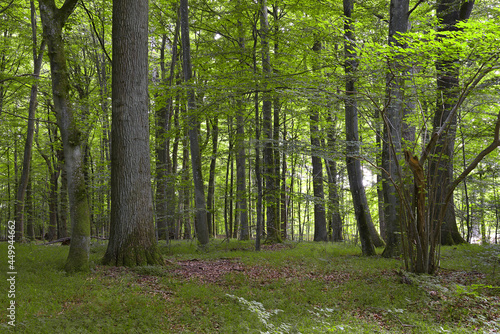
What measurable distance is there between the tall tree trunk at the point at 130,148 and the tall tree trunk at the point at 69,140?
1.98 ft

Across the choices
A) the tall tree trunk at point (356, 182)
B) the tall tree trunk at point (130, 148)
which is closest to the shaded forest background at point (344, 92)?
the tall tree trunk at point (356, 182)

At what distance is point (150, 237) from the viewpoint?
665 centimetres

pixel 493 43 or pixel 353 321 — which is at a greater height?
pixel 493 43

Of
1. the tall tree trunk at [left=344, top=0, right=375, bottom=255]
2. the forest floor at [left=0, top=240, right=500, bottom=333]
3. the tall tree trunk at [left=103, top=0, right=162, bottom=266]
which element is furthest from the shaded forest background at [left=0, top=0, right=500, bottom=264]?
the forest floor at [left=0, top=240, right=500, bottom=333]

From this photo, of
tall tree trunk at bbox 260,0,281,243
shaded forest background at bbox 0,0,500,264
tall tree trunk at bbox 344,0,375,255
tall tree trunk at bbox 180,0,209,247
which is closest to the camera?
shaded forest background at bbox 0,0,500,264


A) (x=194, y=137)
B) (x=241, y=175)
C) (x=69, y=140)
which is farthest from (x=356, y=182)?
(x=69, y=140)

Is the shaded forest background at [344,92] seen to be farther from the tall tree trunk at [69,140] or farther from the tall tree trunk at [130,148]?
the tall tree trunk at [130,148]

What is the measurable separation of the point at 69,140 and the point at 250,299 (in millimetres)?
4296

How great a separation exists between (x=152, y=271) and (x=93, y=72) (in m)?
14.1

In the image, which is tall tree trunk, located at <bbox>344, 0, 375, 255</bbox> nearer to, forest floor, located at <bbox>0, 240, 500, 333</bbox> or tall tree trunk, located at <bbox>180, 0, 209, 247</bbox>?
forest floor, located at <bbox>0, 240, 500, 333</bbox>

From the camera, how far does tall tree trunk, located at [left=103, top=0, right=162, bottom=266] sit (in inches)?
253

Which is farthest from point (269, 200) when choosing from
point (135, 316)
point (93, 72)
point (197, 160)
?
point (93, 72)

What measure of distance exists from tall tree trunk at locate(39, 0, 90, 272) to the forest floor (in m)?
0.54

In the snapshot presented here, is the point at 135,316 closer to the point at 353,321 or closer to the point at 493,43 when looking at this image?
the point at 353,321
